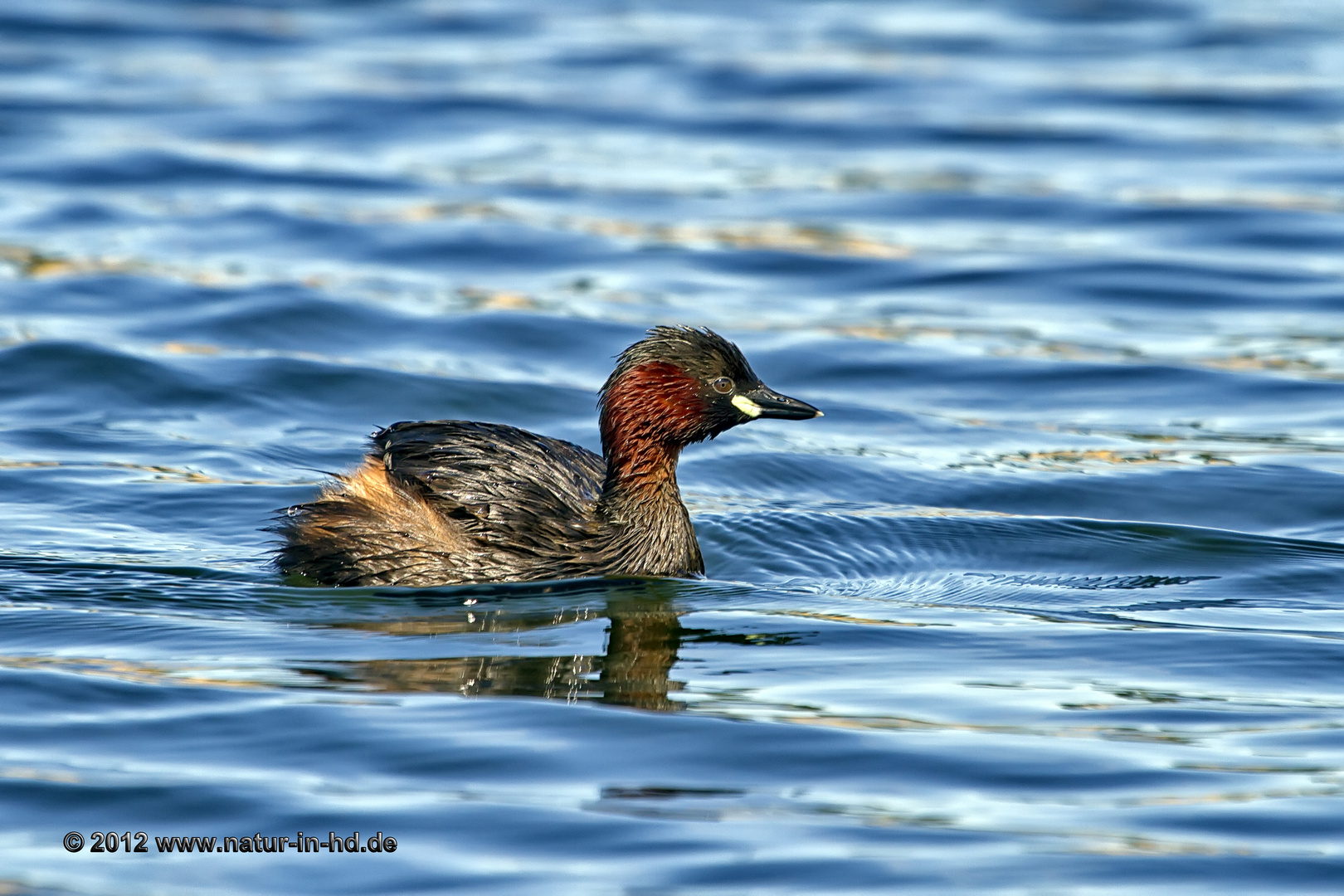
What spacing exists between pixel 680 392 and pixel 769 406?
1.33 ft

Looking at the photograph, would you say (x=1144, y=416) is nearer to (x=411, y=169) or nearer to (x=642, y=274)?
(x=642, y=274)

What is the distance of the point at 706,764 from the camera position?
6.65 m

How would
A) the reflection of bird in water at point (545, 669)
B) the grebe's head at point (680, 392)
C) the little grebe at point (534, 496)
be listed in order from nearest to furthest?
the reflection of bird in water at point (545, 669) < the little grebe at point (534, 496) < the grebe's head at point (680, 392)

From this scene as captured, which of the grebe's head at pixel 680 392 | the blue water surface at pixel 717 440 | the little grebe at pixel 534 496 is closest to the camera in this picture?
the blue water surface at pixel 717 440

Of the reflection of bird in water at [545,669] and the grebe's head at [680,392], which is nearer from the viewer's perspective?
the reflection of bird in water at [545,669]

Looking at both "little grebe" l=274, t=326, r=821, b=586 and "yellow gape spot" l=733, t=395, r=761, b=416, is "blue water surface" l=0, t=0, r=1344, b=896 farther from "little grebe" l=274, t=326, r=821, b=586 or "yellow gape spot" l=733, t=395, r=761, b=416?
"yellow gape spot" l=733, t=395, r=761, b=416

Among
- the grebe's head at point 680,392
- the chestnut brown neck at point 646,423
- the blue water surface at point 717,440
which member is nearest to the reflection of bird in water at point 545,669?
the blue water surface at point 717,440

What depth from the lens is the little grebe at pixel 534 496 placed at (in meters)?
8.48

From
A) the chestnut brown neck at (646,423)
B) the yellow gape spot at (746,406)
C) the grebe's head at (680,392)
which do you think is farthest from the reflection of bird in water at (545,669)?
the yellow gape spot at (746,406)

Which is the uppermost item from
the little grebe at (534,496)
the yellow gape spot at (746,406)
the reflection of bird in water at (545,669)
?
the yellow gape spot at (746,406)

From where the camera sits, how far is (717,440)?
11508 mm

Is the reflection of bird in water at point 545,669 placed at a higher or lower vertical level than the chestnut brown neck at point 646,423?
lower

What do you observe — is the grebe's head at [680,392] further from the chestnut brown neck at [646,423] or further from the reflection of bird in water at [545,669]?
the reflection of bird in water at [545,669]

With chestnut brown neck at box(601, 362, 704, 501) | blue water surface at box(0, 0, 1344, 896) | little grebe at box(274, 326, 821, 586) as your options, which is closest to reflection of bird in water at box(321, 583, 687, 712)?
blue water surface at box(0, 0, 1344, 896)
